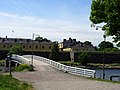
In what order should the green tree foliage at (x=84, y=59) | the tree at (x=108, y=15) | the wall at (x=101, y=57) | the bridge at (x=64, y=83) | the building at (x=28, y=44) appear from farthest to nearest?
1. the building at (x=28, y=44)
2. the wall at (x=101, y=57)
3. the green tree foliage at (x=84, y=59)
4. the tree at (x=108, y=15)
5. the bridge at (x=64, y=83)

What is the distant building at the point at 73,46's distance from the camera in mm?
123350

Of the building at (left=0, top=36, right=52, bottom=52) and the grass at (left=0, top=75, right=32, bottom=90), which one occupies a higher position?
the building at (left=0, top=36, right=52, bottom=52)

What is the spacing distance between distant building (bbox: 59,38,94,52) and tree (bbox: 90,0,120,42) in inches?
3692

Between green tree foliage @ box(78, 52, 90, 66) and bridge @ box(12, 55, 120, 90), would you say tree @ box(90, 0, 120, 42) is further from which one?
green tree foliage @ box(78, 52, 90, 66)

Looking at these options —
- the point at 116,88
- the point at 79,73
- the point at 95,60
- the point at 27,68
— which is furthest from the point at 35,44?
the point at 116,88

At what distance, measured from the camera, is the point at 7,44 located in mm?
117625

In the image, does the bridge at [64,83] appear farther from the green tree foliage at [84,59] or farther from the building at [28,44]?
the building at [28,44]

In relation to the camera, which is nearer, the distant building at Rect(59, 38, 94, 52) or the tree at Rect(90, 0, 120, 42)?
the tree at Rect(90, 0, 120, 42)

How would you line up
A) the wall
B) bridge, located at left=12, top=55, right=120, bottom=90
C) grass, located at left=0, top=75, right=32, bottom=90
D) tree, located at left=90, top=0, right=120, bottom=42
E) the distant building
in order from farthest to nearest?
the distant building < the wall < tree, located at left=90, top=0, right=120, bottom=42 < bridge, located at left=12, top=55, right=120, bottom=90 < grass, located at left=0, top=75, right=32, bottom=90

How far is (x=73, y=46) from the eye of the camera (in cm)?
12375

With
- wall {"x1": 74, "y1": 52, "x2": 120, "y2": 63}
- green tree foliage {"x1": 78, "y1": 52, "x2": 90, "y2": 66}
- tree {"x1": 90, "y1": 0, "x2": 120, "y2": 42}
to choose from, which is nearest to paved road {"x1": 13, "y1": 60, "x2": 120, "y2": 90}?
tree {"x1": 90, "y1": 0, "x2": 120, "y2": 42}

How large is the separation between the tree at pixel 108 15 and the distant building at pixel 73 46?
93.8m

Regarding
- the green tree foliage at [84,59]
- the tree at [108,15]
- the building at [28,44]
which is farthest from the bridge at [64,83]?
the building at [28,44]

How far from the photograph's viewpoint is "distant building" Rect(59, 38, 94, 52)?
4856 inches
